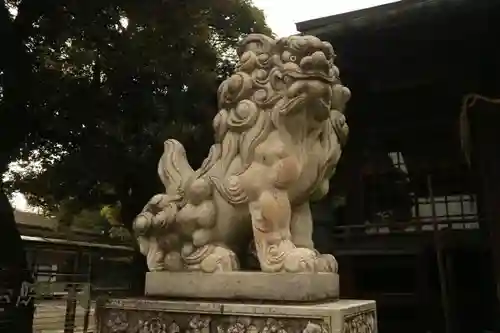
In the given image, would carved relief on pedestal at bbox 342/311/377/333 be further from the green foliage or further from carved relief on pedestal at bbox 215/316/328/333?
the green foliage

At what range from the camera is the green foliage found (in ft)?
19.4

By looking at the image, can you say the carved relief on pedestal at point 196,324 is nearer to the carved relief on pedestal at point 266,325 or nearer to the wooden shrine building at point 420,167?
the carved relief on pedestal at point 266,325

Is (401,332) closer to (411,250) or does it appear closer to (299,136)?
(411,250)

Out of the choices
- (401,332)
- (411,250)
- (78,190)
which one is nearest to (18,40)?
(78,190)

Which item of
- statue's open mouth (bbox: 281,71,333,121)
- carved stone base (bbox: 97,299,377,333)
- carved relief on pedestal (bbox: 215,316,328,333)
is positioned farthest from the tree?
carved relief on pedestal (bbox: 215,316,328,333)

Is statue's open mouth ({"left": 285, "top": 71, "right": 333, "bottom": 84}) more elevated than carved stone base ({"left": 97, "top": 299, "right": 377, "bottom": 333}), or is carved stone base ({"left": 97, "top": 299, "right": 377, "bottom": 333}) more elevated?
statue's open mouth ({"left": 285, "top": 71, "right": 333, "bottom": 84})

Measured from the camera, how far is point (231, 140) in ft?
8.44

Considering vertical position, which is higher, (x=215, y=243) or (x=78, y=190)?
(x=78, y=190)

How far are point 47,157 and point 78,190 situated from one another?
560mm

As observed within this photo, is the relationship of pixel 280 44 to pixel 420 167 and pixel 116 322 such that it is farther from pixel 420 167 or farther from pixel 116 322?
pixel 420 167

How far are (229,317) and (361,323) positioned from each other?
61cm

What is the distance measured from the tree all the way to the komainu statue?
3.70 meters

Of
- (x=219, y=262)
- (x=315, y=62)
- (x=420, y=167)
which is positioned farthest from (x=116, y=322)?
(x=420, y=167)

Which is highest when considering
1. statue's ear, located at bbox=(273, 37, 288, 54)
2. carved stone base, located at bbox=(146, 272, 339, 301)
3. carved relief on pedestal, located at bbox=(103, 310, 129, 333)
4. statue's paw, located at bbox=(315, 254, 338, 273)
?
statue's ear, located at bbox=(273, 37, 288, 54)
